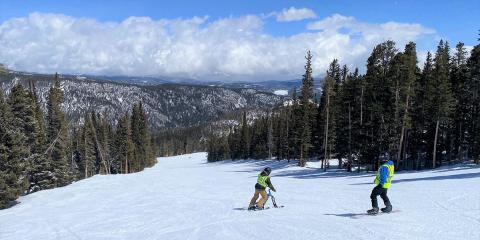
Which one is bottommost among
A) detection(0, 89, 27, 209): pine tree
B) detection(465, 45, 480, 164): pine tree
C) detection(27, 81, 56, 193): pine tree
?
detection(27, 81, 56, 193): pine tree

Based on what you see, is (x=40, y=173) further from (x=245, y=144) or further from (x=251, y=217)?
(x=245, y=144)

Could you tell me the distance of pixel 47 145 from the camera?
52438 millimetres

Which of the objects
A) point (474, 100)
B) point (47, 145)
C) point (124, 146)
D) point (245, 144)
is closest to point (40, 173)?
point (47, 145)

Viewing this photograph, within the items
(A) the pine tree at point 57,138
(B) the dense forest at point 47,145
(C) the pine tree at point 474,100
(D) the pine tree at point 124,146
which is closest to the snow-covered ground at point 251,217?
(B) the dense forest at point 47,145

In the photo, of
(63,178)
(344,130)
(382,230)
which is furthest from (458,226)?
(63,178)

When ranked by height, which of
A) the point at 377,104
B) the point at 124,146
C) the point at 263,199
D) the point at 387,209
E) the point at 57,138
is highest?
the point at 377,104

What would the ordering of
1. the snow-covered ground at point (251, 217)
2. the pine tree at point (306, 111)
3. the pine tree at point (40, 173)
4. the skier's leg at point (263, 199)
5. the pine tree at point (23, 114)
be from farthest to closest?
the pine tree at point (306, 111) → the pine tree at point (40, 173) → the pine tree at point (23, 114) → the skier's leg at point (263, 199) → the snow-covered ground at point (251, 217)

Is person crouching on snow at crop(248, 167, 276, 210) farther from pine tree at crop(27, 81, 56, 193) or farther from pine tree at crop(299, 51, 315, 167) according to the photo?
pine tree at crop(299, 51, 315, 167)

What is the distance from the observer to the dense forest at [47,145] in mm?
32688

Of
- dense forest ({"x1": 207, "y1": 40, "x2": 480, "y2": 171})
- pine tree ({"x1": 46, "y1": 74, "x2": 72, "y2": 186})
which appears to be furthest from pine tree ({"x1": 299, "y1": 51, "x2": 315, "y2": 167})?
pine tree ({"x1": 46, "y1": 74, "x2": 72, "y2": 186})

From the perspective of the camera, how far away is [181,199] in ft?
88.8

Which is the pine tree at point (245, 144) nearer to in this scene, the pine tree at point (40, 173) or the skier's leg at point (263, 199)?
the pine tree at point (40, 173)

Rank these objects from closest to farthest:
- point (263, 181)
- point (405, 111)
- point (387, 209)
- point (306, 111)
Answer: point (387, 209), point (263, 181), point (405, 111), point (306, 111)

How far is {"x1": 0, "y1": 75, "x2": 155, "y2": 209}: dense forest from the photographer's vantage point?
3269 centimetres
